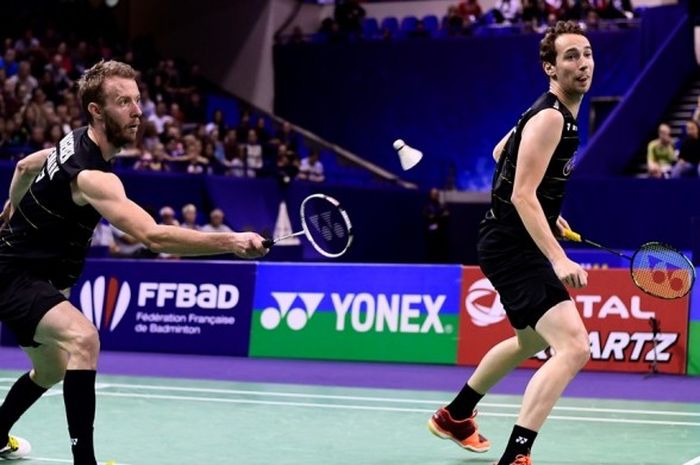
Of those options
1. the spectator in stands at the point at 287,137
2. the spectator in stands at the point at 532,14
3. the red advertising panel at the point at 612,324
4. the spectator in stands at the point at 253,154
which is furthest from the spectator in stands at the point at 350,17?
the red advertising panel at the point at 612,324

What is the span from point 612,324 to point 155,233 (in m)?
6.55

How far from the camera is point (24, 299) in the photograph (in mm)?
5000

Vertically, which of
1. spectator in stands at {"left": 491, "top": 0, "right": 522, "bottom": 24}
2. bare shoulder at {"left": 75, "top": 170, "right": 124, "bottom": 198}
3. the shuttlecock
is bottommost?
bare shoulder at {"left": 75, "top": 170, "right": 124, "bottom": 198}

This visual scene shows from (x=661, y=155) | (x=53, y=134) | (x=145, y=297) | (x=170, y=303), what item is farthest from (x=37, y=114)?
(x=661, y=155)

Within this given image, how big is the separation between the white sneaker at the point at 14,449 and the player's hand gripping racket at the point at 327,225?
5.45 feet

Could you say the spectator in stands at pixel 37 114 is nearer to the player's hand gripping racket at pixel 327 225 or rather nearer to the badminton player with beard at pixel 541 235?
the player's hand gripping racket at pixel 327 225

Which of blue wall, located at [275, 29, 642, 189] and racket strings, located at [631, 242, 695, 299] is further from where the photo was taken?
blue wall, located at [275, 29, 642, 189]

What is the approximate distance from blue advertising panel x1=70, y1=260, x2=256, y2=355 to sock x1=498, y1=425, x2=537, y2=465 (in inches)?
255

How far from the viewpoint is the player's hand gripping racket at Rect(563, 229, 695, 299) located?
589cm

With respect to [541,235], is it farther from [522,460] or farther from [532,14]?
[532,14]

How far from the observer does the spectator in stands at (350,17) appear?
26062mm

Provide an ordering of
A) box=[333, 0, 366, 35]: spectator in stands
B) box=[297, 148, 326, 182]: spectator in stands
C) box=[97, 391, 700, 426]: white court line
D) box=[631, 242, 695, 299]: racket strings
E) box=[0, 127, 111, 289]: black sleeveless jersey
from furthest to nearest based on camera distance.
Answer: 1. box=[333, 0, 366, 35]: spectator in stands
2. box=[297, 148, 326, 182]: spectator in stands
3. box=[97, 391, 700, 426]: white court line
4. box=[631, 242, 695, 299]: racket strings
5. box=[0, 127, 111, 289]: black sleeveless jersey

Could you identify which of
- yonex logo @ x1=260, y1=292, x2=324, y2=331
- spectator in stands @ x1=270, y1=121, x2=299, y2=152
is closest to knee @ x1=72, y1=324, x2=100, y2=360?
yonex logo @ x1=260, y1=292, x2=324, y2=331

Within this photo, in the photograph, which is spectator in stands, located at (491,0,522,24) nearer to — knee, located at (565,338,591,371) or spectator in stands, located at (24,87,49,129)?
spectator in stands, located at (24,87,49,129)
